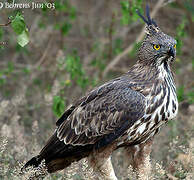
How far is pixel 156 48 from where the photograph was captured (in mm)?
5098

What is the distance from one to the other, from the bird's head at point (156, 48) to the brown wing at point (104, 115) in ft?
1.28

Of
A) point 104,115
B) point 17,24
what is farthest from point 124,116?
point 17,24

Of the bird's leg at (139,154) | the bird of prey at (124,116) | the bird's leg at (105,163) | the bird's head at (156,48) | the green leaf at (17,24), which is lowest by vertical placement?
the bird's leg at (139,154)

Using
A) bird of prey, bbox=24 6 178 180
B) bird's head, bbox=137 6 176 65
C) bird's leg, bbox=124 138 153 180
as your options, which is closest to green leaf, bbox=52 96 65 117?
bird of prey, bbox=24 6 178 180

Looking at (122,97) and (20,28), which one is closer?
(20,28)

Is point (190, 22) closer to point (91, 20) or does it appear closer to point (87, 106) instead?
point (91, 20)

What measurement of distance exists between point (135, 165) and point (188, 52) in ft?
17.1

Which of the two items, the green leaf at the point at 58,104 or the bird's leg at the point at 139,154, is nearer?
the bird's leg at the point at 139,154

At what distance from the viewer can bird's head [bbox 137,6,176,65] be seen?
500cm

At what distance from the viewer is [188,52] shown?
993 centimetres

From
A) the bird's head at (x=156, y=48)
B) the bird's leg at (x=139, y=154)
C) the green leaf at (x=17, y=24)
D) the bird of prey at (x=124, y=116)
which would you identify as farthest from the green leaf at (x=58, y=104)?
the green leaf at (x=17, y=24)

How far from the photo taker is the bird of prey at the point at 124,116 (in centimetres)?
481

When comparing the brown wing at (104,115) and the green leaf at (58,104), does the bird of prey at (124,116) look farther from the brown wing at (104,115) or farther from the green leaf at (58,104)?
the green leaf at (58,104)

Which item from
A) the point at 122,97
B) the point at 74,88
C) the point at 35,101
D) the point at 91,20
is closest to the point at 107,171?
the point at 122,97
